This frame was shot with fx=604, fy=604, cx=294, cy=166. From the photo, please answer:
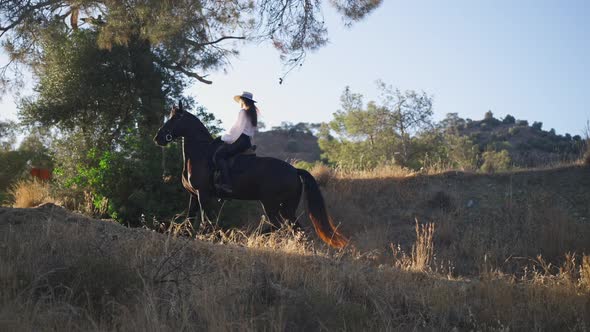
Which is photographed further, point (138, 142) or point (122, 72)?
point (122, 72)

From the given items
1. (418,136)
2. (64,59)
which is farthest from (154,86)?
(418,136)

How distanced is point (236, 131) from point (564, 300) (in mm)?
6473

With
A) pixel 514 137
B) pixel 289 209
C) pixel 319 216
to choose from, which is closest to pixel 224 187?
pixel 289 209

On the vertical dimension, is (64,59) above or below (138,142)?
above

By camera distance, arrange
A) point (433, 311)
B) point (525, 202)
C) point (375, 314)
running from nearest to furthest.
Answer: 1. point (375, 314)
2. point (433, 311)
3. point (525, 202)

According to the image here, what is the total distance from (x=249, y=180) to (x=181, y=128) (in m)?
1.67

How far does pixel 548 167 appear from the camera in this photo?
18.0 metres

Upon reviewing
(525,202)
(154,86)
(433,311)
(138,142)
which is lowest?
(433,311)

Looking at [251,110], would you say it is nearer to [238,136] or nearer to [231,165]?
[238,136]

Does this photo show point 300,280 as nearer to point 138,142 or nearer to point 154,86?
point 138,142

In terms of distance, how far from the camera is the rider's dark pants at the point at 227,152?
11414mm

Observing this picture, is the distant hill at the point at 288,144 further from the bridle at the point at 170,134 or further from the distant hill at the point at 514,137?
the bridle at the point at 170,134

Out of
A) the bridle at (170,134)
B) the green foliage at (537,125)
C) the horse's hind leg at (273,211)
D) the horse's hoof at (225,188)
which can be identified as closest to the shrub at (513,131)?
the green foliage at (537,125)

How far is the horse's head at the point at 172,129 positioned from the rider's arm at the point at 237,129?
89 centimetres
